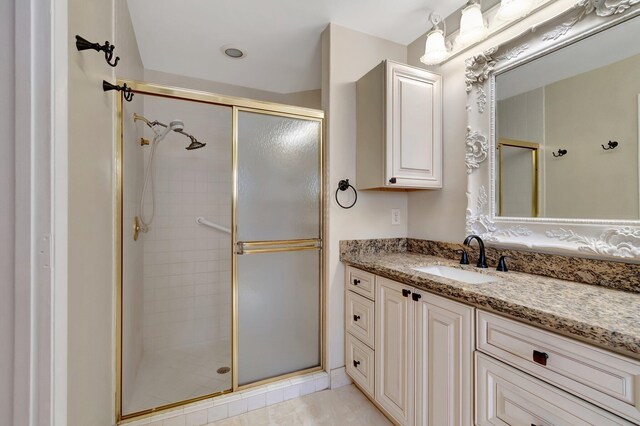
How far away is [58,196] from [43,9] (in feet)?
1.37

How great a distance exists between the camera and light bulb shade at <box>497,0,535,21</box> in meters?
1.31

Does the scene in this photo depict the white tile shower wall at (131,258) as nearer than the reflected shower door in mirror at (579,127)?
No

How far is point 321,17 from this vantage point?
1834mm

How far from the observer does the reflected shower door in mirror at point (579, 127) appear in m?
1.09

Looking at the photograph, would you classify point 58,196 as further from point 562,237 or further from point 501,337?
point 562,237

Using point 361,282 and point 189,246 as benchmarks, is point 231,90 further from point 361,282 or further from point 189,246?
point 361,282

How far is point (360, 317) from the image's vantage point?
175 cm

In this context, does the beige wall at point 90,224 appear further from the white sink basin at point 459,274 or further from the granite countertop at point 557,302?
the white sink basin at point 459,274

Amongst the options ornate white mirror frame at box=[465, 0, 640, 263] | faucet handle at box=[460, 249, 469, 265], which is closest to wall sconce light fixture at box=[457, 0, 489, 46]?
ornate white mirror frame at box=[465, 0, 640, 263]

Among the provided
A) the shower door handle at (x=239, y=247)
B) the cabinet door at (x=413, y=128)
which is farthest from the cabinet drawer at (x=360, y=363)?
the cabinet door at (x=413, y=128)

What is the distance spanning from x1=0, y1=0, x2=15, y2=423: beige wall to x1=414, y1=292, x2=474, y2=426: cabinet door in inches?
52.0

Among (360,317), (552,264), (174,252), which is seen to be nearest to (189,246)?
(174,252)

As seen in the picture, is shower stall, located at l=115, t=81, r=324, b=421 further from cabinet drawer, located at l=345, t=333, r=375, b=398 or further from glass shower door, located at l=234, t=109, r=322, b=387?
cabinet drawer, located at l=345, t=333, r=375, b=398

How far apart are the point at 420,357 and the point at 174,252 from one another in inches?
78.1
